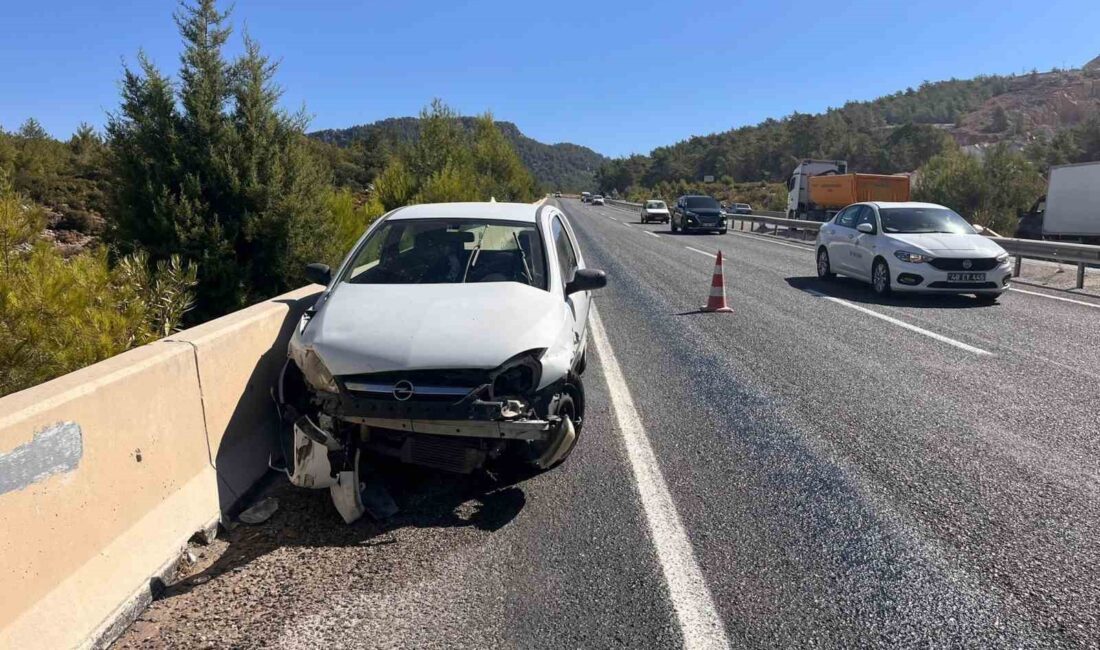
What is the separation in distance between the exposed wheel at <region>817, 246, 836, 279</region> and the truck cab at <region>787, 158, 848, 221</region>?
26598mm

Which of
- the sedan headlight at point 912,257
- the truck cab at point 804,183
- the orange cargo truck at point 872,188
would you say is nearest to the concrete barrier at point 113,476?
the sedan headlight at point 912,257

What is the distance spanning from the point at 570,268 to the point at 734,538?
11.0 feet

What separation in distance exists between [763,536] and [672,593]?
820mm

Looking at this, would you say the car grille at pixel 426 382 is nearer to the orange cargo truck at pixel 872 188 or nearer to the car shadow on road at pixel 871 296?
the car shadow on road at pixel 871 296

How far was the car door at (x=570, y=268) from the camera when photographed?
5870mm

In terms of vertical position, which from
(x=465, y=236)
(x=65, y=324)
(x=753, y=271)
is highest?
(x=465, y=236)

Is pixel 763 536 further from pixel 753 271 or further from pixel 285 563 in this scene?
pixel 753 271

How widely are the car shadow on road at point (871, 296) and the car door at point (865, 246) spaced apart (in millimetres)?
431

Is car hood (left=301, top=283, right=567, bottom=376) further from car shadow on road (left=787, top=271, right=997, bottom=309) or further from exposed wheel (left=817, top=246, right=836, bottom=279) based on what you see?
exposed wheel (left=817, top=246, right=836, bottom=279)

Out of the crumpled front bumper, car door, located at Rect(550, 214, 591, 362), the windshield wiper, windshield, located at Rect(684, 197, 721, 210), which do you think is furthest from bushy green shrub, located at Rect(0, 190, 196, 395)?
windshield, located at Rect(684, 197, 721, 210)

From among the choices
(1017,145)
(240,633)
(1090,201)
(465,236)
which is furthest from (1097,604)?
(1017,145)

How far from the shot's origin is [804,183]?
4244 centimetres

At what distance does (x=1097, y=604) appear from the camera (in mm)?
3412

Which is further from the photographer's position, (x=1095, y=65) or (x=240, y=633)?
(x=1095, y=65)
